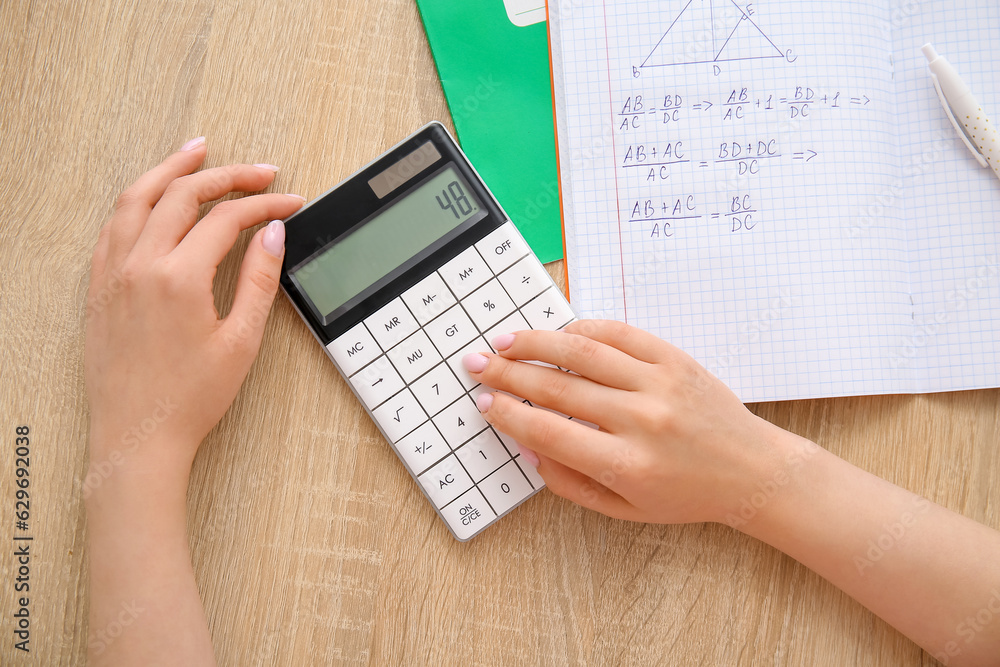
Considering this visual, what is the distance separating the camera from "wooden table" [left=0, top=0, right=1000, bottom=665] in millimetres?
628

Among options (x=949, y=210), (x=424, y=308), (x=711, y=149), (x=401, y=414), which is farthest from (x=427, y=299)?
(x=949, y=210)

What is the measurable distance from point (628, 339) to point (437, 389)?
7.2 inches

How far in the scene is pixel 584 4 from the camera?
26.3 inches

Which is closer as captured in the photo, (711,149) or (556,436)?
(556,436)

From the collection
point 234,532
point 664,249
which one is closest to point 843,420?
point 664,249

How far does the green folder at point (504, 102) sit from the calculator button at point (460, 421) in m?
0.17

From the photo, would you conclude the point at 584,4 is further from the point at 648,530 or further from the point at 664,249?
the point at 648,530

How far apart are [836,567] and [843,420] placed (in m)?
0.14

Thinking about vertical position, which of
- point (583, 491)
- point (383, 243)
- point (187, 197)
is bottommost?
point (583, 491)

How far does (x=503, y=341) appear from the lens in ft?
2.00

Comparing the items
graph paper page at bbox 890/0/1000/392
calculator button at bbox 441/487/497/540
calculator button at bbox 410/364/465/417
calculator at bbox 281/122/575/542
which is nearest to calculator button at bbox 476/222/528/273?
calculator at bbox 281/122/575/542

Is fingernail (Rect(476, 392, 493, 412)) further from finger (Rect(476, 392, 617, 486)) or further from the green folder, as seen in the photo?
the green folder

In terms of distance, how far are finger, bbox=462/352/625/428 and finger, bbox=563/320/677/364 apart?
40 millimetres

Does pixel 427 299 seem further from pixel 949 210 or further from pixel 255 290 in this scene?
pixel 949 210
